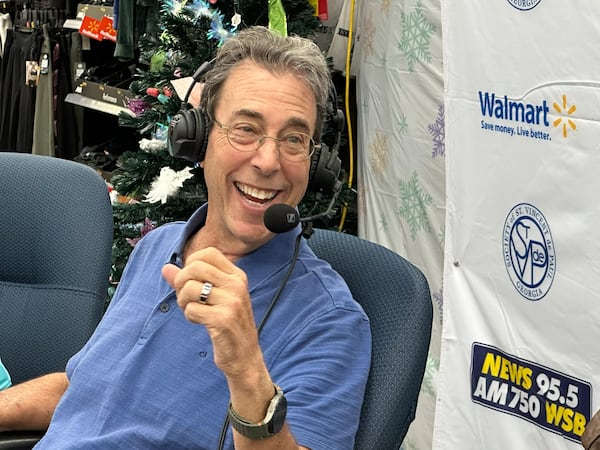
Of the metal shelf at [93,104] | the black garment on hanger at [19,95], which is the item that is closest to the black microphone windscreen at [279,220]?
the metal shelf at [93,104]

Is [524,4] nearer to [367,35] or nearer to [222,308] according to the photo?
[222,308]

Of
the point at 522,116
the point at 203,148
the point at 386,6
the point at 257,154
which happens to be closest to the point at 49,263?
the point at 203,148

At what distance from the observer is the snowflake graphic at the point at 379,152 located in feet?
9.28

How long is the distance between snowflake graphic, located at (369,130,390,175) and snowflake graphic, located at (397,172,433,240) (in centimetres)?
13

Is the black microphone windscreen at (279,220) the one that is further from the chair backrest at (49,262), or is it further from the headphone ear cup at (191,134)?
the chair backrest at (49,262)

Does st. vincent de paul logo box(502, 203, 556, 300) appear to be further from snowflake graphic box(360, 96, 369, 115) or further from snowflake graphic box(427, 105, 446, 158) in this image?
snowflake graphic box(360, 96, 369, 115)

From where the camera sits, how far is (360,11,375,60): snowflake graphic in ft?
9.49

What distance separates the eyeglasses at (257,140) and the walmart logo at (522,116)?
0.47 m

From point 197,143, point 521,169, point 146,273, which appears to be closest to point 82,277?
point 146,273

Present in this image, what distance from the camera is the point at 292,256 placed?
1.38 m

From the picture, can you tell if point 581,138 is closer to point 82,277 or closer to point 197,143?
point 197,143

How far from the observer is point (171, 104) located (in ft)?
8.63

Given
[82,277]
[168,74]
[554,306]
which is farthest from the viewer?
[168,74]

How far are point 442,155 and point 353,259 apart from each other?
120cm
